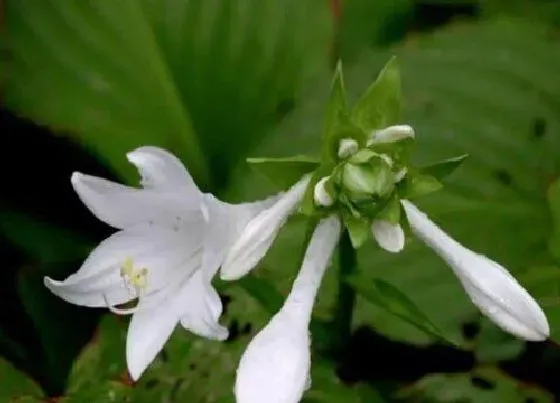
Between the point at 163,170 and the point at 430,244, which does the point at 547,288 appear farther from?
the point at 163,170

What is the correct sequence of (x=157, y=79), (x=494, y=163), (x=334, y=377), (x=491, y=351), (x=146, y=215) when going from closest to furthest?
(x=146, y=215), (x=334, y=377), (x=491, y=351), (x=494, y=163), (x=157, y=79)

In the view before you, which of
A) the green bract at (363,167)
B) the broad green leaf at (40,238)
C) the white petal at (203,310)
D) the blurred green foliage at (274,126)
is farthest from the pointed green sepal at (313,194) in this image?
the broad green leaf at (40,238)

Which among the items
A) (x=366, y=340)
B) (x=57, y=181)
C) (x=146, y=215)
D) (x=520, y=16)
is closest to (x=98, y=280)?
(x=146, y=215)

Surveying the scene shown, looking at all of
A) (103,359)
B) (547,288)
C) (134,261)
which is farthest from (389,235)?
(103,359)

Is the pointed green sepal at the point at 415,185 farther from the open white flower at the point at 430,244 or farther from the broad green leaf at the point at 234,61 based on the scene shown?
the broad green leaf at the point at 234,61

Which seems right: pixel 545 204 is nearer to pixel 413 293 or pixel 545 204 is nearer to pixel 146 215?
pixel 413 293

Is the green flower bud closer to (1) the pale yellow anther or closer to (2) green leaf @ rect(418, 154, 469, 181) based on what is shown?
(2) green leaf @ rect(418, 154, 469, 181)
